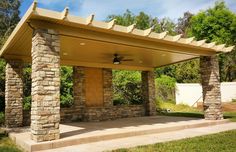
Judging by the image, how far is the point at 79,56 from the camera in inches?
448

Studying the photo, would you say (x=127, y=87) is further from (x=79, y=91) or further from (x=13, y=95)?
(x=13, y=95)

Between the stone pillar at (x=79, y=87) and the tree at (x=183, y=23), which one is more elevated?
the tree at (x=183, y=23)

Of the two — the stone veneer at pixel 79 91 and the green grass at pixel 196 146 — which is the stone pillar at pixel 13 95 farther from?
the green grass at pixel 196 146

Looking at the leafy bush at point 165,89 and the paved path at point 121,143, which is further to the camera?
the leafy bush at point 165,89

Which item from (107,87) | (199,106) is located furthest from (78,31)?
(199,106)

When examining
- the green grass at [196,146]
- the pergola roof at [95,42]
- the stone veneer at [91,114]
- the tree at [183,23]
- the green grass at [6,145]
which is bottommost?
the green grass at [6,145]

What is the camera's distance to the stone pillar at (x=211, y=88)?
36.6 ft

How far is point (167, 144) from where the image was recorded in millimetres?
6660

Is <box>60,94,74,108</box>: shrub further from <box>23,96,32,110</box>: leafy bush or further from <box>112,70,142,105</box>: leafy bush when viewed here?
<box>112,70,142,105</box>: leafy bush

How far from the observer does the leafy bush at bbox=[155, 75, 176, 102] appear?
66.5 ft

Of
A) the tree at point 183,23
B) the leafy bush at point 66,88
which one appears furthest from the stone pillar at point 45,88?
the tree at point 183,23

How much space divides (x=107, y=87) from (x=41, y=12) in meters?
7.32

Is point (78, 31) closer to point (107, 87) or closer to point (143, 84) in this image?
point (107, 87)

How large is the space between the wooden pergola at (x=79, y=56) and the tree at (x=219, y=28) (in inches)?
550
